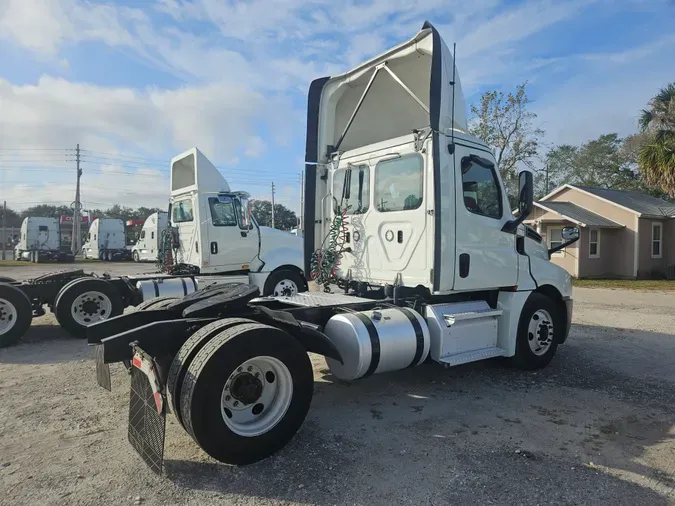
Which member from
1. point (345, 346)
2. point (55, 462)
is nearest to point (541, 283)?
point (345, 346)

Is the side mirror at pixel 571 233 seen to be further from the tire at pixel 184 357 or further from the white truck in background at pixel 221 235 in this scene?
the white truck in background at pixel 221 235

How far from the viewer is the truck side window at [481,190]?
223 inches

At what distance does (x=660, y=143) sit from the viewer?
19.1 metres

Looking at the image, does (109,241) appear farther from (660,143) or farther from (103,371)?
(103,371)

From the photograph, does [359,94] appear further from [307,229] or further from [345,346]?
[345,346]

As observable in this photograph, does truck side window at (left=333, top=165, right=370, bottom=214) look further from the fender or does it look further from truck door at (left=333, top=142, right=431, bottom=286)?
the fender

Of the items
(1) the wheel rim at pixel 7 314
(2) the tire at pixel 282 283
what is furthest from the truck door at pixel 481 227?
(1) the wheel rim at pixel 7 314

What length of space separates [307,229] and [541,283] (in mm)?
3155

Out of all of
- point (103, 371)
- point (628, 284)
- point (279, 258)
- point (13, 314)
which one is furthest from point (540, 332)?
point (628, 284)

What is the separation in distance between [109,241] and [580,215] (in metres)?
31.9

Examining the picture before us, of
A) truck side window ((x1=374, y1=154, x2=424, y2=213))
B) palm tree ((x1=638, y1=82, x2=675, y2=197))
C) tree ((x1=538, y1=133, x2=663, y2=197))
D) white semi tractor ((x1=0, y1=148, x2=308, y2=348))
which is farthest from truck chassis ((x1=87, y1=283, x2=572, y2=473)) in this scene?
tree ((x1=538, y1=133, x2=663, y2=197))

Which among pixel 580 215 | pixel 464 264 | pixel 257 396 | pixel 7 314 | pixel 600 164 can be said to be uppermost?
pixel 600 164

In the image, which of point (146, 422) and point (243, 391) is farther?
point (243, 391)

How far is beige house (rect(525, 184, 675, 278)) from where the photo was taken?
21.5m
